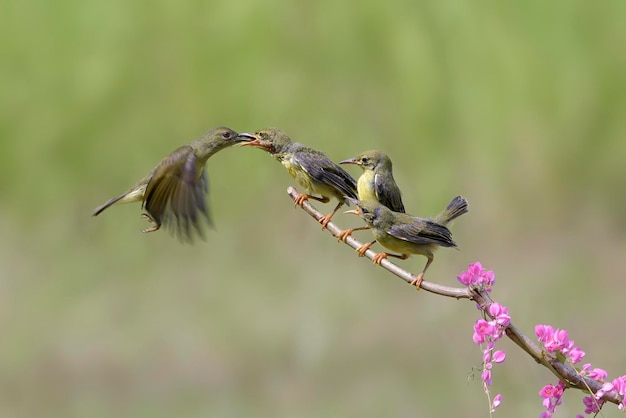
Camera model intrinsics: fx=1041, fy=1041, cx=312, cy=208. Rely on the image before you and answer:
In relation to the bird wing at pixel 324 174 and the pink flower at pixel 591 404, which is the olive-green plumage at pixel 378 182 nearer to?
the bird wing at pixel 324 174

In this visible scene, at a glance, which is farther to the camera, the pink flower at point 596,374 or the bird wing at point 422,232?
the bird wing at point 422,232

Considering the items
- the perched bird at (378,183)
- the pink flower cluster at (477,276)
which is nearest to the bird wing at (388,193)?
the perched bird at (378,183)

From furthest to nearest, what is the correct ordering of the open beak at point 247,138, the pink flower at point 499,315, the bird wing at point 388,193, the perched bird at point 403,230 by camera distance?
1. the open beak at point 247,138
2. the bird wing at point 388,193
3. the perched bird at point 403,230
4. the pink flower at point 499,315

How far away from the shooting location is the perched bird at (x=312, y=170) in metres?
1.80

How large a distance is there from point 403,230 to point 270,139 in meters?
0.38

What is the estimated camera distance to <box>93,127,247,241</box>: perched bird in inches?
63.6

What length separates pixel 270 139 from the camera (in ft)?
6.27

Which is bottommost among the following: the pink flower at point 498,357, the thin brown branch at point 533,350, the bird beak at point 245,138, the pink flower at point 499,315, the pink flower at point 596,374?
the bird beak at point 245,138

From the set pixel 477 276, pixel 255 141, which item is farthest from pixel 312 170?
pixel 477 276

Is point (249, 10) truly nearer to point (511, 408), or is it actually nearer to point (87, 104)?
point (87, 104)

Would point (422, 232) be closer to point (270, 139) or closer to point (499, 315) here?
point (270, 139)

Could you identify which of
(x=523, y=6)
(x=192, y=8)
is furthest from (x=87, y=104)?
(x=523, y=6)

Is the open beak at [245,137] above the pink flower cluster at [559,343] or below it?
below

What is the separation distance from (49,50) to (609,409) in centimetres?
275
